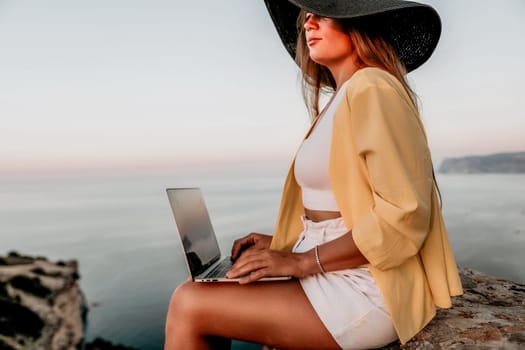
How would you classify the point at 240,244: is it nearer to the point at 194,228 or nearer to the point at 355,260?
the point at 194,228

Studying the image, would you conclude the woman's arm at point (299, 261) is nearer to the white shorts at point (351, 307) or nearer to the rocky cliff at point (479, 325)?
the white shorts at point (351, 307)

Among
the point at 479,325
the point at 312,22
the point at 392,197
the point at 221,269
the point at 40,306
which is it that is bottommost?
the point at 40,306

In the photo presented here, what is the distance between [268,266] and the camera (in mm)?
1541

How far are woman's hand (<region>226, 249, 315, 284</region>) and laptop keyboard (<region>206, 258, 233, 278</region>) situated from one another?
0.69 feet

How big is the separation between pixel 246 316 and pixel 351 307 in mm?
373

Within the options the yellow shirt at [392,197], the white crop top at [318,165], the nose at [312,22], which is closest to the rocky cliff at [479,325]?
the yellow shirt at [392,197]

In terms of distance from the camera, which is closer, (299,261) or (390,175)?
(390,175)

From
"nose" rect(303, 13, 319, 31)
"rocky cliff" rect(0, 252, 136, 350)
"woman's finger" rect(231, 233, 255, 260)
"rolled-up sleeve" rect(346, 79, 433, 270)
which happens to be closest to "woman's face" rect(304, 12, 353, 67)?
"nose" rect(303, 13, 319, 31)

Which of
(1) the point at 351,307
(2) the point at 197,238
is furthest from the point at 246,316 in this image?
(2) the point at 197,238

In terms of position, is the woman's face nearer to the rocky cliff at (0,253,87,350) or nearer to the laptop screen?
the laptop screen

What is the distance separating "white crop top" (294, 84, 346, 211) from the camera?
1.74 m

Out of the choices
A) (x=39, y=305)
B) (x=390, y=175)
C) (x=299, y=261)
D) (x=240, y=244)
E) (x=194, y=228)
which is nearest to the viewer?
(x=390, y=175)

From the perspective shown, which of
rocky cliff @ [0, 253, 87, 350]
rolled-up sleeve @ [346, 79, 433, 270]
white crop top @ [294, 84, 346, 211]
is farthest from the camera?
rocky cliff @ [0, 253, 87, 350]

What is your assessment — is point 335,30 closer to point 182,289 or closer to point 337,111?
point 337,111
